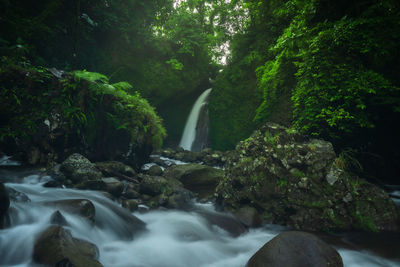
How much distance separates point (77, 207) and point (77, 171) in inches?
65.4

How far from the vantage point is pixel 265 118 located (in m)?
7.54

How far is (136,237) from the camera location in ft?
10.9

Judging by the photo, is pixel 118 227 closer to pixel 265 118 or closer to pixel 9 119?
pixel 9 119

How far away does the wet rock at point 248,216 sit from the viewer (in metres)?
3.80

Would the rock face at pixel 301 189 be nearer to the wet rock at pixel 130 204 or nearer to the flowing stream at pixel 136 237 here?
the flowing stream at pixel 136 237

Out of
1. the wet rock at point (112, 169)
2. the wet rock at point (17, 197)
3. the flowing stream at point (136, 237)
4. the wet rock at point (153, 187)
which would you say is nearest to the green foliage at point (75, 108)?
the wet rock at point (112, 169)

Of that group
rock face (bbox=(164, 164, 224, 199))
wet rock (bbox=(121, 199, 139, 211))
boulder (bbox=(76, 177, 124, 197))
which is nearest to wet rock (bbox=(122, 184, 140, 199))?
boulder (bbox=(76, 177, 124, 197))

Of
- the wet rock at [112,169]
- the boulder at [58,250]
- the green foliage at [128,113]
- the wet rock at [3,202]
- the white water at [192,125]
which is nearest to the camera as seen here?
the boulder at [58,250]

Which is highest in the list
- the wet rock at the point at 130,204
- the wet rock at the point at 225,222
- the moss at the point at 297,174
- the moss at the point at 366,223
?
the moss at the point at 297,174

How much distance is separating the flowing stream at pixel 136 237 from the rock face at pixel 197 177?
1.67 metres

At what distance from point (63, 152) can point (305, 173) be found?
5419 mm

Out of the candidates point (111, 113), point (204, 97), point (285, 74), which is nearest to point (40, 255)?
point (111, 113)

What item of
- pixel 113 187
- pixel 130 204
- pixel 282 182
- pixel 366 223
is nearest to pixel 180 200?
pixel 130 204

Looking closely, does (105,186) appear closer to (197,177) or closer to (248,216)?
(197,177)
